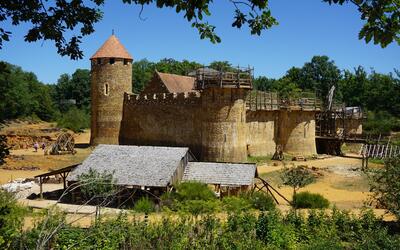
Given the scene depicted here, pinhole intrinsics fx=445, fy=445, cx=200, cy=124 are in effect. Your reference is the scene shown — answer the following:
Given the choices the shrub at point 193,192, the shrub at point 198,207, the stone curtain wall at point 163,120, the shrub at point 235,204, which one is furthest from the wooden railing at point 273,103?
the shrub at point 198,207

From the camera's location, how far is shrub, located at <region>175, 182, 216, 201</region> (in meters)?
19.4

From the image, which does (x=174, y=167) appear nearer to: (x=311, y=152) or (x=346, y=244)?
(x=346, y=244)

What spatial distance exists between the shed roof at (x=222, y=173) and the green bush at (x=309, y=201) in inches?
91.6

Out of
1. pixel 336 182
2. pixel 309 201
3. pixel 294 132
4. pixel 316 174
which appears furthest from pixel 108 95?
pixel 309 201

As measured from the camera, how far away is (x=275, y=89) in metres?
77.8

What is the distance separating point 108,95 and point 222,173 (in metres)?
17.0

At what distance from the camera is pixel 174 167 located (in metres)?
21.4

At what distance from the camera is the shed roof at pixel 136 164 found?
20547mm

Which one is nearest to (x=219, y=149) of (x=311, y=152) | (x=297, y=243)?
(x=311, y=152)

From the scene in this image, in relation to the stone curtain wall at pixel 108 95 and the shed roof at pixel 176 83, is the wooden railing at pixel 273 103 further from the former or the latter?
the stone curtain wall at pixel 108 95

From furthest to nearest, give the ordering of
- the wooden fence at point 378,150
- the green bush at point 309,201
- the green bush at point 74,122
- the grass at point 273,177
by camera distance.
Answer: the green bush at point 74,122 < the wooden fence at point 378,150 < the grass at point 273,177 < the green bush at point 309,201

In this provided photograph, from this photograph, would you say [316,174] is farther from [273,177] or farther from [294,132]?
[294,132]

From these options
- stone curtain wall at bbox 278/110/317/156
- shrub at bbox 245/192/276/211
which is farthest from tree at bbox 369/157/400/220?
stone curtain wall at bbox 278/110/317/156

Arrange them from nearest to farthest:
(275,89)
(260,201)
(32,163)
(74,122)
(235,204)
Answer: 1. (235,204)
2. (260,201)
3. (32,163)
4. (74,122)
5. (275,89)
